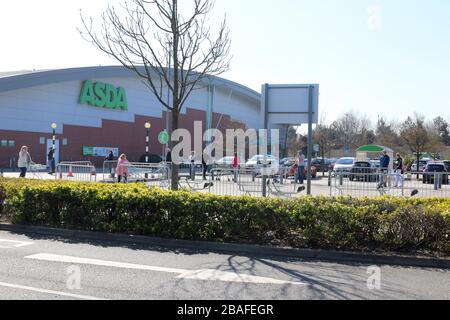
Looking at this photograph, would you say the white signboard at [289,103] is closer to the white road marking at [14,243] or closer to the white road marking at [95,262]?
the white road marking at [95,262]

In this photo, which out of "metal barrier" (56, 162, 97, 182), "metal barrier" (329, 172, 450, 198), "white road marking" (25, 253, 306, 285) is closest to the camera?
"white road marking" (25, 253, 306, 285)

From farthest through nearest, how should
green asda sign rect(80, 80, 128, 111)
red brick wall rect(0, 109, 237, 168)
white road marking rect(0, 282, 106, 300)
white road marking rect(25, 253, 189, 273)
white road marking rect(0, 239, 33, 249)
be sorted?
green asda sign rect(80, 80, 128, 111)
red brick wall rect(0, 109, 237, 168)
white road marking rect(0, 239, 33, 249)
white road marking rect(25, 253, 189, 273)
white road marking rect(0, 282, 106, 300)

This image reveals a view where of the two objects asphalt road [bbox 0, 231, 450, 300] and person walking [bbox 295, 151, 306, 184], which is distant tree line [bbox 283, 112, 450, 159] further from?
asphalt road [bbox 0, 231, 450, 300]

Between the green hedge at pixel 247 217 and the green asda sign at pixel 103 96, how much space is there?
29399mm

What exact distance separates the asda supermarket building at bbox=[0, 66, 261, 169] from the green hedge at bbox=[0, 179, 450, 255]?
18035 millimetres

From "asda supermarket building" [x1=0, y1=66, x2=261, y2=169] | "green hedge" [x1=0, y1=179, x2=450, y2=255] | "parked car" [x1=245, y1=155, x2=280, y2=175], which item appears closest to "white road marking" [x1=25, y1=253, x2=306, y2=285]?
"green hedge" [x1=0, y1=179, x2=450, y2=255]

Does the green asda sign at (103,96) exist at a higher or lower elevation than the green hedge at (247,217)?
higher

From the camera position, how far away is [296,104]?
37.7ft

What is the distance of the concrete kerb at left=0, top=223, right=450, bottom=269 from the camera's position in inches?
284

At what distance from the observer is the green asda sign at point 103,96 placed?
125ft

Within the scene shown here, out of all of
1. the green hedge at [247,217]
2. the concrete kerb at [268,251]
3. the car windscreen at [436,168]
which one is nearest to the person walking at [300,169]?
the car windscreen at [436,168]

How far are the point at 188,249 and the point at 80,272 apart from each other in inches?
87.1
